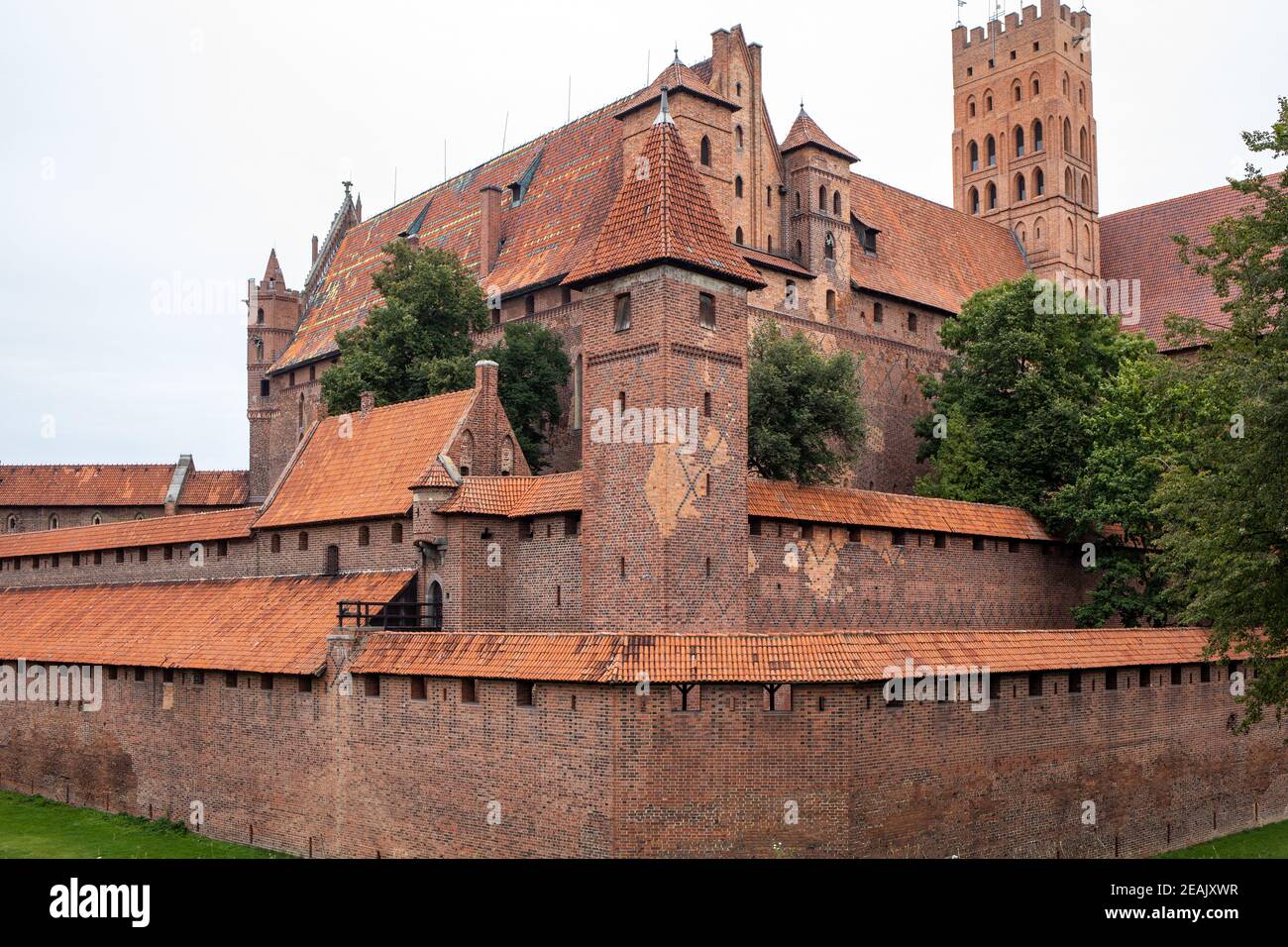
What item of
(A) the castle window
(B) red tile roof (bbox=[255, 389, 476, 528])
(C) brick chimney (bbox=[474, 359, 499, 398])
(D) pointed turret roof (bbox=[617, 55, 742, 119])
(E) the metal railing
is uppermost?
(D) pointed turret roof (bbox=[617, 55, 742, 119])

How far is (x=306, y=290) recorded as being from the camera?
57969 mm

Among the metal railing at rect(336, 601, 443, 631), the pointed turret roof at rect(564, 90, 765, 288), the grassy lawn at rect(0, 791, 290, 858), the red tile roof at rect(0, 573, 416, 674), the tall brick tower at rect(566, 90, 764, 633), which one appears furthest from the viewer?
the red tile roof at rect(0, 573, 416, 674)

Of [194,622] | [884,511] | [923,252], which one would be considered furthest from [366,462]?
[923,252]

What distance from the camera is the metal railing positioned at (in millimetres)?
27953

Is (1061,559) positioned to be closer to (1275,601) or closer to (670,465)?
(1275,601)

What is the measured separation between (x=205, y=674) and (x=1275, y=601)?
71.0ft

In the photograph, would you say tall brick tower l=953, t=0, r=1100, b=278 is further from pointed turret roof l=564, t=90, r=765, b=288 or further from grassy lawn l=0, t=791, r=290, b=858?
grassy lawn l=0, t=791, r=290, b=858

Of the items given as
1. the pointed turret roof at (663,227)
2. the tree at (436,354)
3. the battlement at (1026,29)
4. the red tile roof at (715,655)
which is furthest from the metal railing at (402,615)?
the battlement at (1026,29)

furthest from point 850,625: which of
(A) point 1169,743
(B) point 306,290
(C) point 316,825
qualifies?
(B) point 306,290

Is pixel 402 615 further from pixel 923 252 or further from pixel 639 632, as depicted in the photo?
pixel 923 252

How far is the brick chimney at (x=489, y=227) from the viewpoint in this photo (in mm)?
45344

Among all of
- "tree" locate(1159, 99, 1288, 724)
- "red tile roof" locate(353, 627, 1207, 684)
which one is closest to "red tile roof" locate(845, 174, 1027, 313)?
"tree" locate(1159, 99, 1288, 724)

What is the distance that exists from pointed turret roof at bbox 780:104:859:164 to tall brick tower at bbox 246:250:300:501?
23.8 meters

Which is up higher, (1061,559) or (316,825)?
(1061,559)
